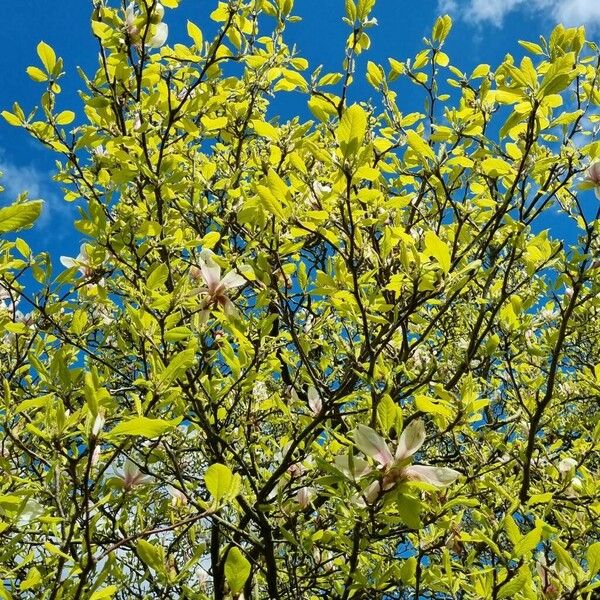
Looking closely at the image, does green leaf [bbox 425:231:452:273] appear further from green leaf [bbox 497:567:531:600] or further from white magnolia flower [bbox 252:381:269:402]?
white magnolia flower [bbox 252:381:269:402]

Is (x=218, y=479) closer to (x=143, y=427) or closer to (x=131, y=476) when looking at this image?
(x=143, y=427)

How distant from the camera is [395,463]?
49.4 inches

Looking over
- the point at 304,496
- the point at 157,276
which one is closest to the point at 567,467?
the point at 304,496

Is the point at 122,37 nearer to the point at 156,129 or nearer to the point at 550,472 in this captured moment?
the point at 156,129

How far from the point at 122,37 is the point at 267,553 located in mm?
1828

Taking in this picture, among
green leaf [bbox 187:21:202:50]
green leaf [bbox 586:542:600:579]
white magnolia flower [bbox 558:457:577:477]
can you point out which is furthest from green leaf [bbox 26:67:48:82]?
white magnolia flower [bbox 558:457:577:477]

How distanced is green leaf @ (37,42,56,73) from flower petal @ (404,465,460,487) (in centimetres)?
178

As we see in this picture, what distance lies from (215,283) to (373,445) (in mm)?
874

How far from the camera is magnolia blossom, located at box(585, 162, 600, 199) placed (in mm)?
2054

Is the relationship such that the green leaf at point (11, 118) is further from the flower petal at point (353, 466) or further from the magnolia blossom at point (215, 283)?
the flower petal at point (353, 466)

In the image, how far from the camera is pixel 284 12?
7.72 ft

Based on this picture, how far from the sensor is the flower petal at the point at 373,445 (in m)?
1.24

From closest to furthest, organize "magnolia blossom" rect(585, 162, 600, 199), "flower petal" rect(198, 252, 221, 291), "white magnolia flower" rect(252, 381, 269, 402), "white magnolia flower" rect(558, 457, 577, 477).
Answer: "flower petal" rect(198, 252, 221, 291) → "magnolia blossom" rect(585, 162, 600, 199) → "white magnolia flower" rect(558, 457, 577, 477) → "white magnolia flower" rect(252, 381, 269, 402)

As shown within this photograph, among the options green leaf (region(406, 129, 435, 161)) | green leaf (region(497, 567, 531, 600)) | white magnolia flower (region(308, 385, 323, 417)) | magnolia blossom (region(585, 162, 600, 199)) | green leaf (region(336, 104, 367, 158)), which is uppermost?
magnolia blossom (region(585, 162, 600, 199))
